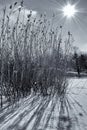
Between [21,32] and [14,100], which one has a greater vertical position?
[21,32]

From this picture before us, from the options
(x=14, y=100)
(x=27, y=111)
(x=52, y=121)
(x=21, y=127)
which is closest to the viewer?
(x=21, y=127)

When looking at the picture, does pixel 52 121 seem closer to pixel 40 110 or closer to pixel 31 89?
pixel 40 110

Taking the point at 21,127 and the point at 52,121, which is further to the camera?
the point at 52,121

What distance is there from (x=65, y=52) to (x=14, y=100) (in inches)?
71.3

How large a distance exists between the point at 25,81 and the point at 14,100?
0.91 meters

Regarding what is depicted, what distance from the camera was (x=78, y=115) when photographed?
87.7 inches

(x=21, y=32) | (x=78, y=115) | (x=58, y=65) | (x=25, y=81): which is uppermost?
(x=21, y=32)

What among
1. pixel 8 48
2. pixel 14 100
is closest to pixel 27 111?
pixel 14 100

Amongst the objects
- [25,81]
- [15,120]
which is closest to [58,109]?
[15,120]

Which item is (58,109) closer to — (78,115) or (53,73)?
(78,115)

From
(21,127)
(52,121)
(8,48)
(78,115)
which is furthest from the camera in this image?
(8,48)

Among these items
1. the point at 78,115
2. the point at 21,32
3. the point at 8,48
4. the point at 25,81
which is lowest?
the point at 78,115

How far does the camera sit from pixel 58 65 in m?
4.12

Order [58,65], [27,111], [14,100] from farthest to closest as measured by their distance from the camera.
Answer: [58,65], [14,100], [27,111]
